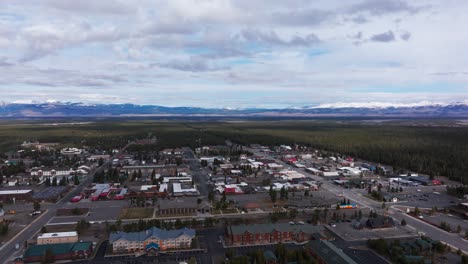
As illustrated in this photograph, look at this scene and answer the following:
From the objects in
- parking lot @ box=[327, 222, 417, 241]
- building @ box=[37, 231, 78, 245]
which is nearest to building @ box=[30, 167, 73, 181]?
building @ box=[37, 231, 78, 245]

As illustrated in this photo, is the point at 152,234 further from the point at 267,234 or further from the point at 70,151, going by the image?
the point at 70,151

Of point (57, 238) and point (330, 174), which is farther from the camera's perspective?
point (330, 174)

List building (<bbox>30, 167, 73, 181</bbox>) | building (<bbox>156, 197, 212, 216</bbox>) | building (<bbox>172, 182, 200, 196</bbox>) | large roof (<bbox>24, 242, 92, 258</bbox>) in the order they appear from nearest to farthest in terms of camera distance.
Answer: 1. large roof (<bbox>24, 242, 92, 258</bbox>)
2. building (<bbox>156, 197, 212, 216</bbox>)
3. building (<bbox>172, 182, 200, 196</bbox>)
4. building (<bbox>30, 167, 73, 181</bbox>)

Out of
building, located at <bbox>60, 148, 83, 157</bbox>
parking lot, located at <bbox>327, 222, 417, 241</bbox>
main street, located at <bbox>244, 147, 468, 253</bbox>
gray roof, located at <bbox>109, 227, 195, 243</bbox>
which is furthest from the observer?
building, located at <bbox>60, 148, 83, 157</bbox>

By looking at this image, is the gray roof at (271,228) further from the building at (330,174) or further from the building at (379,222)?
the building at (330,174)

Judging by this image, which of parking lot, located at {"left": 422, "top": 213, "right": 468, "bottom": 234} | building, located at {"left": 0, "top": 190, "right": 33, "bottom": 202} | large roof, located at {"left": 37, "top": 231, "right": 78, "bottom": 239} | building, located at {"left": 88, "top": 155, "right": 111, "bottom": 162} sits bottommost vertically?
building, located at {"left": 88, "top": 155, "right": 111, "bottom": 162}

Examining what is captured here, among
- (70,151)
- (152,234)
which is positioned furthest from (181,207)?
(70,151)

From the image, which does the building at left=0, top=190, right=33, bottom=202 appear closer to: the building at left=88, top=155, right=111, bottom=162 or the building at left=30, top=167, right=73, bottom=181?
the building at left=30, top=167, right=73, bottom=181
